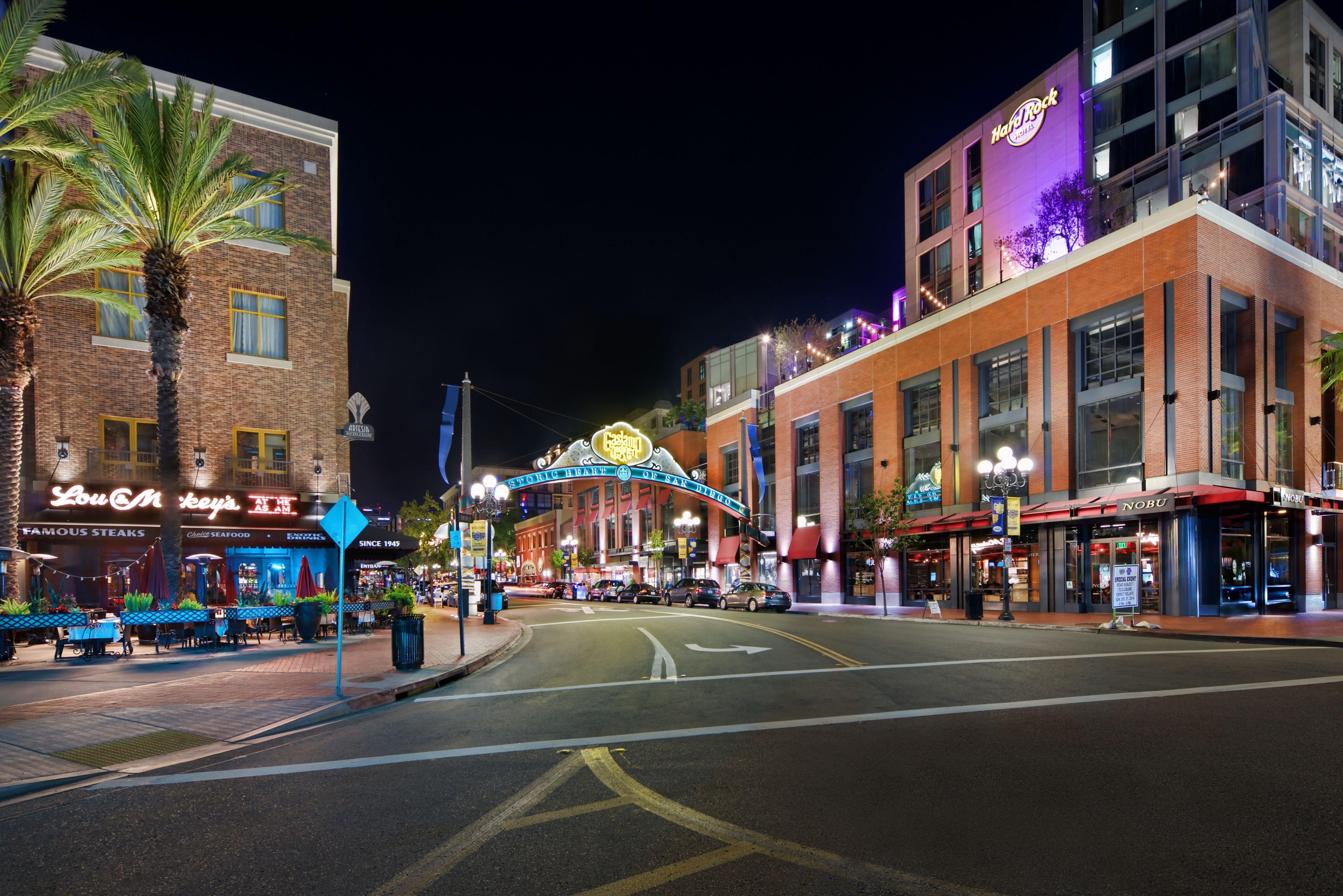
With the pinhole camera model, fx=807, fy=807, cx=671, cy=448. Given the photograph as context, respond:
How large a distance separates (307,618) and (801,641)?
A: 1251 cm

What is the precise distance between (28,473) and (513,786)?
23.8m

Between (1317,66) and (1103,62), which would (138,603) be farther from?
(1317,66)

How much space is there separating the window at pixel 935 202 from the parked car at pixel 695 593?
27.7m

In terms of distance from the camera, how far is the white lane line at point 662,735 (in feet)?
24.1

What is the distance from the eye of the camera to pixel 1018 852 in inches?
195

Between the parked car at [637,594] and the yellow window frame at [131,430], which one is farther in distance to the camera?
the parked car at [637,594]

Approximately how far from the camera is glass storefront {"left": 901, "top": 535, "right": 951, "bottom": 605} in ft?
123

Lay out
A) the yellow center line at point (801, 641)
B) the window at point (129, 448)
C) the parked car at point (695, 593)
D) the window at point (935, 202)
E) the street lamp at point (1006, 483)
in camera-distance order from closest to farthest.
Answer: the yellow center line at point (801, 641) → the window at point (129, 448) → the street lamp at point (1006, 483) → the parked car at point (695, 593) → the window at point (935, 202)

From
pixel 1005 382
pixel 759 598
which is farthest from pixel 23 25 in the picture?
pixel 1005 382

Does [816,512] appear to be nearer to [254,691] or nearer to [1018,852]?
[254,691]

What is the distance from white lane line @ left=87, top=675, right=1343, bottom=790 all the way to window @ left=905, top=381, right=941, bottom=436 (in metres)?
→ 28.0

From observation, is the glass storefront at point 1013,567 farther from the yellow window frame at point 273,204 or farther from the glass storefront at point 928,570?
the yellow window frame at point 273,204

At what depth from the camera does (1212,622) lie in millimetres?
23875

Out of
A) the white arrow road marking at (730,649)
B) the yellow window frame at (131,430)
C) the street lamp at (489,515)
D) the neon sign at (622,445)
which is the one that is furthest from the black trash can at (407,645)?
the neon sign at (622,445)
